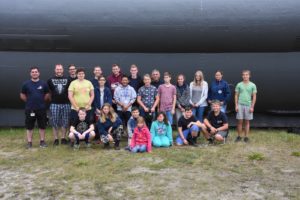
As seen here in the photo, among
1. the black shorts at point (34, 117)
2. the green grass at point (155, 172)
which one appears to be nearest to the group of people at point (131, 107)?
the black shorts at point (34, 117)

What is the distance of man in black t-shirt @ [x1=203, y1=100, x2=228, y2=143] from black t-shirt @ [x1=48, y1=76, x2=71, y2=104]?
7.94ft

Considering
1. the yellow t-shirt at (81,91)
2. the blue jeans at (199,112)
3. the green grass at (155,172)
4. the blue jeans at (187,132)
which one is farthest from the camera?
the blue jeans at (199,112)

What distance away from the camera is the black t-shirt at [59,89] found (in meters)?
6.55

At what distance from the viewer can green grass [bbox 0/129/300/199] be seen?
4.24 metres

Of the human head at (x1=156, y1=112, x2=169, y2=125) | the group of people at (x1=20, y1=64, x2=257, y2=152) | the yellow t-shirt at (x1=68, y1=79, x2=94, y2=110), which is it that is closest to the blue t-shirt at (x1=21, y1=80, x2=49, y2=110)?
the group of people at (x1=20, y1=64, x2=257, y2=152)

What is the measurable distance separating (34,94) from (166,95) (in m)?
2.20

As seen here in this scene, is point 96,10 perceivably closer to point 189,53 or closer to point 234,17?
point 189,53

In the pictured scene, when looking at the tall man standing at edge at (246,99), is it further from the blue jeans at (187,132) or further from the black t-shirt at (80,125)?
the black t-shirt at (80,125)

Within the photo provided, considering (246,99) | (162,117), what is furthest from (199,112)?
Result: (162,117)

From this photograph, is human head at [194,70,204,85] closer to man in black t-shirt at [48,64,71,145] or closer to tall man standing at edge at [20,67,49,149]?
man in black t-shirt at [48,64,71,145]

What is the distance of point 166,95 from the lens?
267 inches

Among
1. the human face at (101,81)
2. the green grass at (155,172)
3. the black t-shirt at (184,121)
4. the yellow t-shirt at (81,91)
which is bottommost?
the green grass at (155,172)

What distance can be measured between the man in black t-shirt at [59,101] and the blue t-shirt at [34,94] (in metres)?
0.24

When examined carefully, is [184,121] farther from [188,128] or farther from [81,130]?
A: [81,130]
